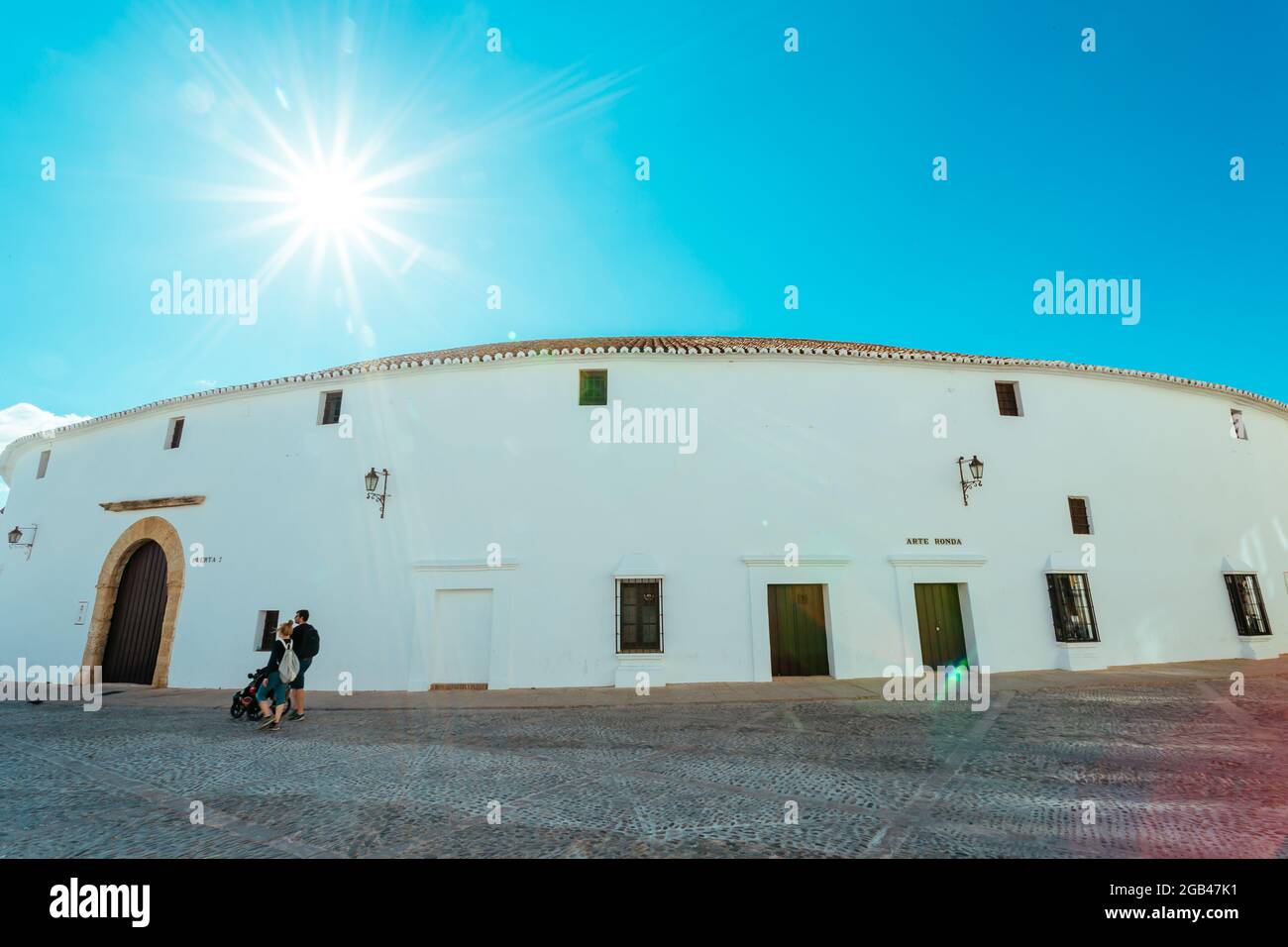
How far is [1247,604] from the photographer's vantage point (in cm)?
1323

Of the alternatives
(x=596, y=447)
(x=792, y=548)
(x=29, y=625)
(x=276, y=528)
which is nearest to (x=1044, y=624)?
(x=792, y=548)

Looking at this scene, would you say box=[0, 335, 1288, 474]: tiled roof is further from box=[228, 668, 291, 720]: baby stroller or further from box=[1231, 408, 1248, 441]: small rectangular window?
box=[228, 668, 291, 720]: baby stroller

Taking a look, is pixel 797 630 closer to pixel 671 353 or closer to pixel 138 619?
pixel 671 353

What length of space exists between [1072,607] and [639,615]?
9264 millimetres

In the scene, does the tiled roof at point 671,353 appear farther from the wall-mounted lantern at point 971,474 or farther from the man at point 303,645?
the man at point 303,645

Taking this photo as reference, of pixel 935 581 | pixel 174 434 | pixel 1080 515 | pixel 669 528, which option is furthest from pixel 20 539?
pixel 1080 515

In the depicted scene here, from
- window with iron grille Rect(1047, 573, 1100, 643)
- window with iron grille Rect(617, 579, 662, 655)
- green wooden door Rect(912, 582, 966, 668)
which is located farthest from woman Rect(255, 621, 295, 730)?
window with iron grille Rect(1047, 573, 1100, 643)

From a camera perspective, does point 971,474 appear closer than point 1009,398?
Yes

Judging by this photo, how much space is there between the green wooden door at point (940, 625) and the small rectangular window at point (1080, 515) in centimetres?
336

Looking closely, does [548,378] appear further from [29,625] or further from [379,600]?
[29,625]

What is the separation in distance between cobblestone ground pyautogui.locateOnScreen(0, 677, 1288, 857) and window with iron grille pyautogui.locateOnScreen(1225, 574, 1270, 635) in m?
6.88

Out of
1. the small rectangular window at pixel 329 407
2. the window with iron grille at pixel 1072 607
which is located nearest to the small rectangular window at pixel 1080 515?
the window with iron grille at pixel 1072 607

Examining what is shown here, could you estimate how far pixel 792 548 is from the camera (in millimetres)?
11469
